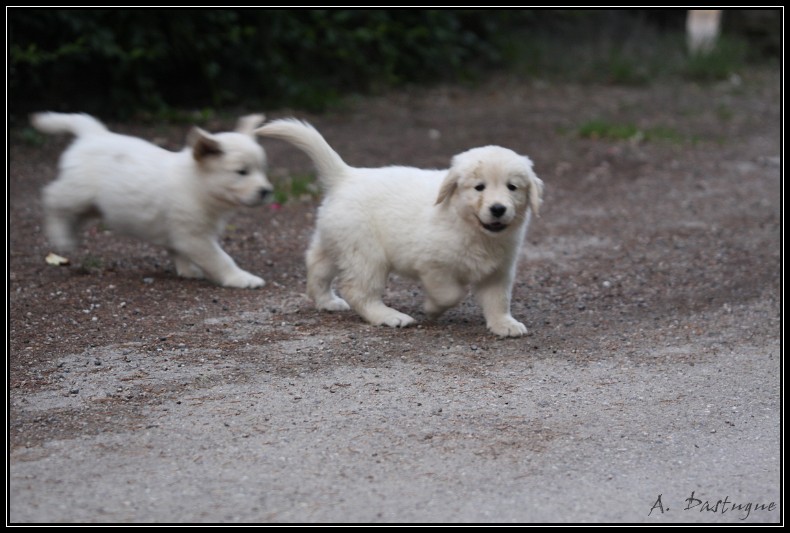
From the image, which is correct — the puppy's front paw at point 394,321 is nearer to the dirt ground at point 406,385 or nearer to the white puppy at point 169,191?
the dirt ground at point 406,385

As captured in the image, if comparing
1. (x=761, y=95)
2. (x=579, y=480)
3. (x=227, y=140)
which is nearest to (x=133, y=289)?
(x=227, y=140)

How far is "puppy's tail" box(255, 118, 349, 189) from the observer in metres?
5.43

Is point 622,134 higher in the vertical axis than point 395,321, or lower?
higher

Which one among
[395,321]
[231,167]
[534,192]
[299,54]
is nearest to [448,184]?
[534,192]

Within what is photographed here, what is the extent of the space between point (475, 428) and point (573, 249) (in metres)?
3.49

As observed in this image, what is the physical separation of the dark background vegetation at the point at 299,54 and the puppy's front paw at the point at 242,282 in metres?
3.93

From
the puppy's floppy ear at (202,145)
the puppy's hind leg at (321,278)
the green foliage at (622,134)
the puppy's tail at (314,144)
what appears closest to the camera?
the puppy's tail at (314,144)

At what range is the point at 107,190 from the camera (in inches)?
235

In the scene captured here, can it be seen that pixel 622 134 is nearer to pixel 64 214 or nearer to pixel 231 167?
pixel 231 167

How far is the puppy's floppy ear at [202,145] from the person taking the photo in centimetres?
588

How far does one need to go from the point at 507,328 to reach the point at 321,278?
3.53 ft

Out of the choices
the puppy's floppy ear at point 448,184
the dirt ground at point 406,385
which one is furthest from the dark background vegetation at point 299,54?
the puppy's floppy ear at point 448,184

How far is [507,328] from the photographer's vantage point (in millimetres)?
5273

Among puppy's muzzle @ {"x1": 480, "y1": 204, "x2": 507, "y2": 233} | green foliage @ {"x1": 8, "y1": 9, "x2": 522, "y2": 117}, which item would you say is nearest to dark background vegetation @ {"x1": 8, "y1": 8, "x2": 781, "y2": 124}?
green foliage @ {"x1": 8, "y1": 9, "x2": 522, "y2": 117}
